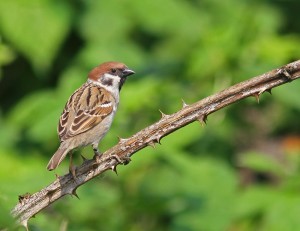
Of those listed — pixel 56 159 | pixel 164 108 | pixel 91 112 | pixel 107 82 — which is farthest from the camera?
pixel 164 108

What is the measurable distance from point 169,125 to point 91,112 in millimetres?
1482

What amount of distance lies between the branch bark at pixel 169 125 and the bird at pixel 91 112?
74 centimetres

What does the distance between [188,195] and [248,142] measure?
8.70ft

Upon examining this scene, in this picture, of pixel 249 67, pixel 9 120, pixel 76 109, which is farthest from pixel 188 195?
pixel 9 120

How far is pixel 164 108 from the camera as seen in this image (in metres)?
6.90

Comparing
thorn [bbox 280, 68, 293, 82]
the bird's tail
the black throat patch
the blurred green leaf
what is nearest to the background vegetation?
the blurred green leaf

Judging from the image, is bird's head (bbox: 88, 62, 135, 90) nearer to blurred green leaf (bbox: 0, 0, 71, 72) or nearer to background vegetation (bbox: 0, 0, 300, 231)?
background vegetation (bbox: 0, 0, 300, 231)

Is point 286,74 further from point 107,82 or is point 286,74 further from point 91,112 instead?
point 107,82

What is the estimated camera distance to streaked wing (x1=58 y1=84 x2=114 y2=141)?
468 cm

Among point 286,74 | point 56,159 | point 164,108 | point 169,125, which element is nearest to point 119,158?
point 169,125

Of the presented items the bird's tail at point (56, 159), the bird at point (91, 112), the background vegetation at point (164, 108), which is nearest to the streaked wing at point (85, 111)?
the bird at point (91, 112)

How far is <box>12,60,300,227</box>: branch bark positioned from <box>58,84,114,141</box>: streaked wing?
1162 millimetres

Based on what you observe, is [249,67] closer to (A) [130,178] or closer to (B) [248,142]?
(A) [130,178]

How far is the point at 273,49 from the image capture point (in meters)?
8.08
